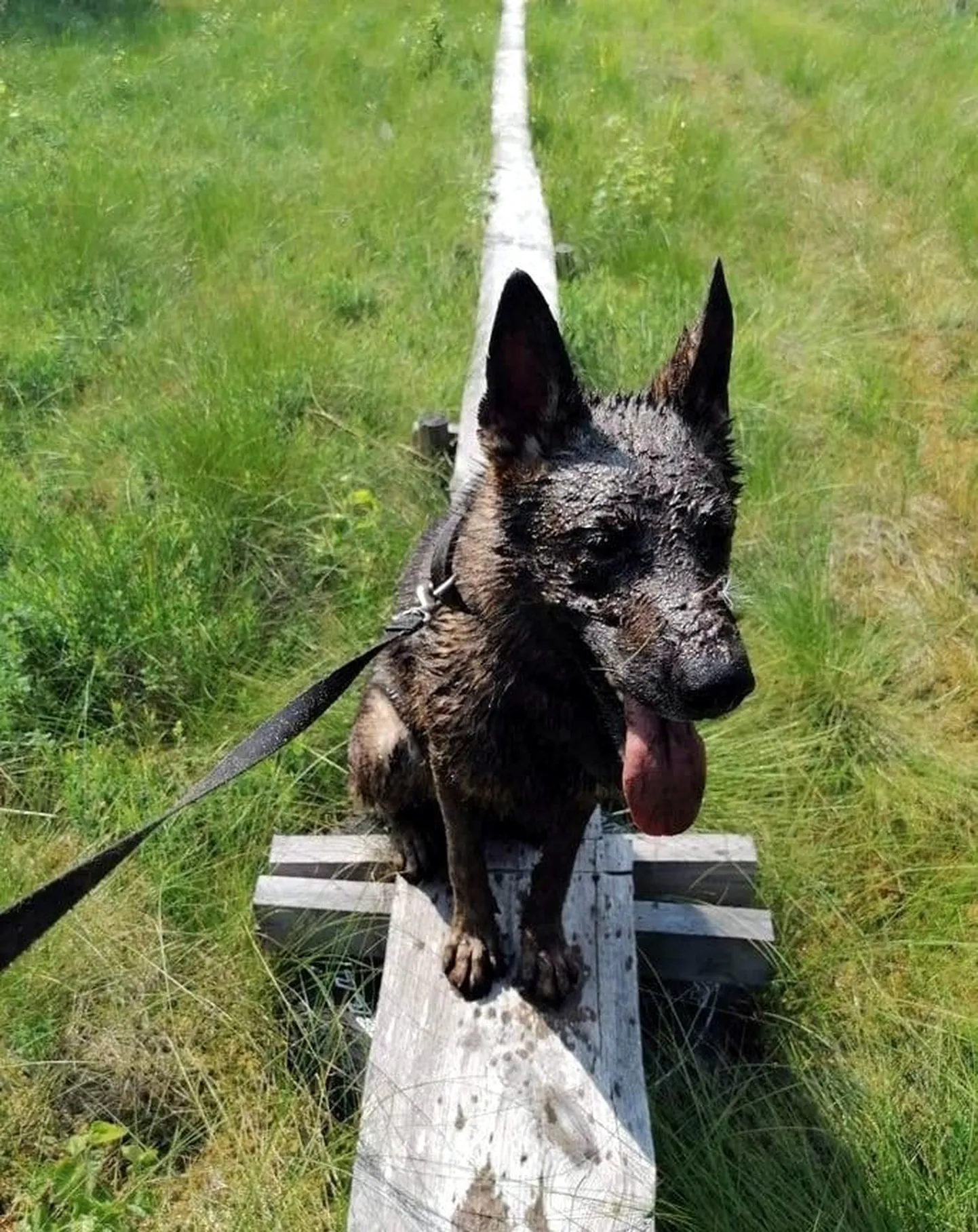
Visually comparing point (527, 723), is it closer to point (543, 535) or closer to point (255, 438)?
point (543, 535)

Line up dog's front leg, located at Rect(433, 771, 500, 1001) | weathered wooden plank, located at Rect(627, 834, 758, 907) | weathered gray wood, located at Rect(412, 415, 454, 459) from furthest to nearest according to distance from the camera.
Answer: weathered gray wood, located at Rect(412, 415, 454, 459) < weathered wooden plank, located at Rect(627, 834, 758, 907) < dog's front leg, located at Rect(433, 771, 500, 1001)

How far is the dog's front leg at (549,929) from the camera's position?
2.10 m

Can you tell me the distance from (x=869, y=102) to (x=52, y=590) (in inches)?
290

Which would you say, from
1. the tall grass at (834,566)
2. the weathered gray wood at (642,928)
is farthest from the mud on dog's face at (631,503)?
the tall grass at (834,566)

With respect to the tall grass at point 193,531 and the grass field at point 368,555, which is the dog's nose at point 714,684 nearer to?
the grass field at point 368,555

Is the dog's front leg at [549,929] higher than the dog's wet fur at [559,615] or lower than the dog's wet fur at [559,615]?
lower

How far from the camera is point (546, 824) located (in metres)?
2.14

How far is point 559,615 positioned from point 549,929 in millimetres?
748

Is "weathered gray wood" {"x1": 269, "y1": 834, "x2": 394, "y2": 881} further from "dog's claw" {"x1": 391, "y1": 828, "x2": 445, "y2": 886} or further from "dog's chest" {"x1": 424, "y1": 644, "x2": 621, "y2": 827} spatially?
"dog's chest" {"x1": 424, "y1": 644, "x2": 621, "y2": 827}

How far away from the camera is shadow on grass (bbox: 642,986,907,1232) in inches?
82.0

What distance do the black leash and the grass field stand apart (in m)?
0.87

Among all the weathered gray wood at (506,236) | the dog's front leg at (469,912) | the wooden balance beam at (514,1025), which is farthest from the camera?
the weathered gray wood at (506,236)

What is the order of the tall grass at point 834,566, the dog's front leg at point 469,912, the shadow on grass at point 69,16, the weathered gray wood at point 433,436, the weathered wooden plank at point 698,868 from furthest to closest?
the shadow on grass at point 69,16
the weathered gray wood at point 433,436
the weathered wooden plank at point 698,868
the tall grass at point 834,566
the dog's front leg at point 469,912

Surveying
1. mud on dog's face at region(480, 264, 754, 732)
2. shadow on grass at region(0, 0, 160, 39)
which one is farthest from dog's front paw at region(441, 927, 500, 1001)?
shadow on grass at region(0, 0, 160, 39)
